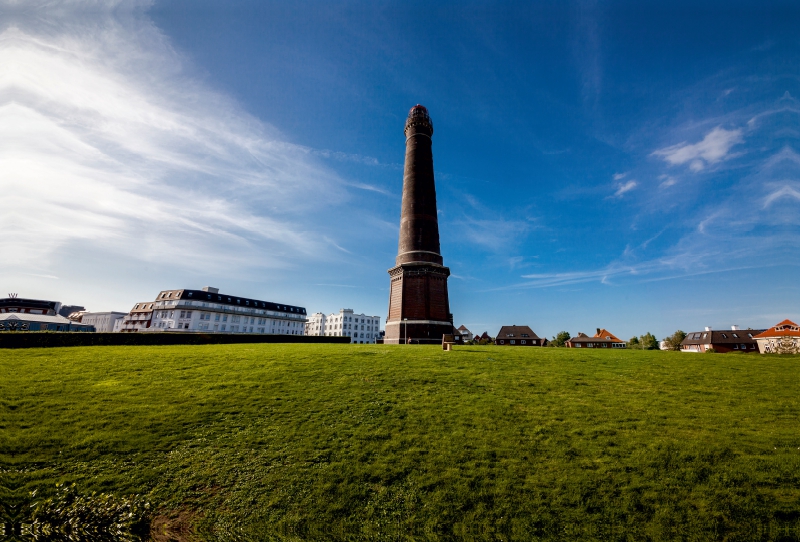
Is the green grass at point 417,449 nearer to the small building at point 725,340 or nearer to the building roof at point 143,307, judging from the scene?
the small building at point 725,340

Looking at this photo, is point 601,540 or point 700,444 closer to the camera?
point 601,540

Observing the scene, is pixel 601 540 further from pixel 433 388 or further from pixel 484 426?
pixel 433 388

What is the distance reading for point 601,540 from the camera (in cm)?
703

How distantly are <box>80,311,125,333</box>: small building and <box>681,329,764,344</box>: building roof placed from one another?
151 metres

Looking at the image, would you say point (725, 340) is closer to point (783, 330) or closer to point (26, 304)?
point (783, 330)

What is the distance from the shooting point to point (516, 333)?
85.9 meters

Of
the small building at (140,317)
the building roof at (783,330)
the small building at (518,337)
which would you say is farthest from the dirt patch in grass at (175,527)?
the small building at (140,317)

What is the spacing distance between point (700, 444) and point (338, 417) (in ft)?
36.7

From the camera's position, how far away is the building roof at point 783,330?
62.9 metres

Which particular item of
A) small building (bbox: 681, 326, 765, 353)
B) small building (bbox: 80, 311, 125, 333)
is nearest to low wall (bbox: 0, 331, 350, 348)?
small building (bbox: 681, 326, 765, 353)

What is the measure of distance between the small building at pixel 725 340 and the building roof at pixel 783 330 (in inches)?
70.4

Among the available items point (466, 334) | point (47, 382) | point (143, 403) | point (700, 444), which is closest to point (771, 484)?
point (700, 444)

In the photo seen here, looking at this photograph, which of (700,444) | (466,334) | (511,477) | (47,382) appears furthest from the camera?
(466,334)

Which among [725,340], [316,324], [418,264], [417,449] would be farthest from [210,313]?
[725,340]
